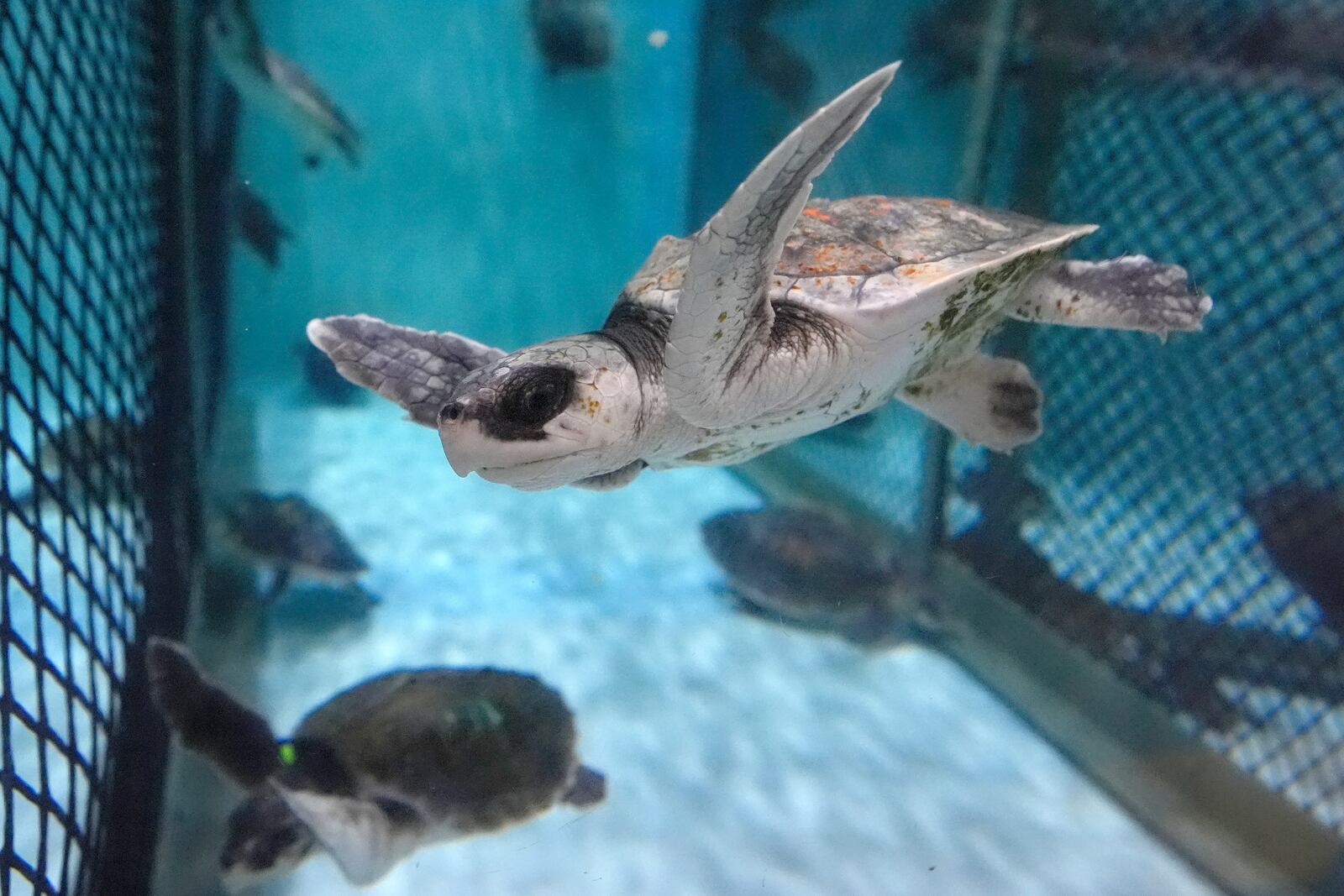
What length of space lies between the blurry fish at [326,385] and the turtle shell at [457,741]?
5514 mm

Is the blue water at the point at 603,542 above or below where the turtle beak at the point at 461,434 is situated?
below

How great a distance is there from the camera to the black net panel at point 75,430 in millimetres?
1511

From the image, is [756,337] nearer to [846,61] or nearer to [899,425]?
[899,425]

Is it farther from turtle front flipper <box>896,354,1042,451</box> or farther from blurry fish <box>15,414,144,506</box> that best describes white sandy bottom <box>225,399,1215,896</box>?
turtle front flipper <box>896,354,1042,451</box>

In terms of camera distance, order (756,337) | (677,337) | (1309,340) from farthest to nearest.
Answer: (1309,340) < (756,337) < (677,337)

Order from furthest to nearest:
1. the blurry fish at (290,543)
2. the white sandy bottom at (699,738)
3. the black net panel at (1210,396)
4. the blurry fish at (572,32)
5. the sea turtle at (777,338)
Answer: the blurry fish at (572,32) → the blurry fish at (290,543) → the black net panel at (1210,396) → the white sandy bottom at (699,738) → the sea turtle at (777,338)

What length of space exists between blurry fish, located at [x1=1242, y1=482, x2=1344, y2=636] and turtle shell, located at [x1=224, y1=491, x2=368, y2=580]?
12.6 feet

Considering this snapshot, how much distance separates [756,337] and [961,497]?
2617 millimetres

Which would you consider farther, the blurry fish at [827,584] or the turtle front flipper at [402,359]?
the blurry fish at [827,584]

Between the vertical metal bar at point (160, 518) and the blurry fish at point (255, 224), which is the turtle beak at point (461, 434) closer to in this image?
the vertical metal bar at point (160, 518)

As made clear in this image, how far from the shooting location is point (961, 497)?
3.58m

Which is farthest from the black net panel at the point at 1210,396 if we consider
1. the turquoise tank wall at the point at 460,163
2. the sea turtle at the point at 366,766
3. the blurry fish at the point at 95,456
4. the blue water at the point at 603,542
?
the turquoise tank wall at the point at 460,163

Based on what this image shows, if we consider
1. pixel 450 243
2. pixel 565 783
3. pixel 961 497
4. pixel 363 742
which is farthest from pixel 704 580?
pixel 450 243

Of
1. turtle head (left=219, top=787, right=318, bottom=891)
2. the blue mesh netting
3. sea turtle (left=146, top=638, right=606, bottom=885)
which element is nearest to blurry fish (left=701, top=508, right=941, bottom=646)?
the blue mesh netting
